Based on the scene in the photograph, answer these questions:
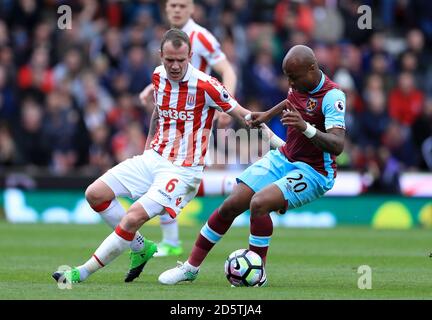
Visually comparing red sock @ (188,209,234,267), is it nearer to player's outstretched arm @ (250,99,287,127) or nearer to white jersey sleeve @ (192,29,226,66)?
player's outstretched arm @ (250,99,287,127)

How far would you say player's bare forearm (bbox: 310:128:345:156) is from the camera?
8.98 metres

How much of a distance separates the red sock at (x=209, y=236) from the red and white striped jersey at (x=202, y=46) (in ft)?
9.90

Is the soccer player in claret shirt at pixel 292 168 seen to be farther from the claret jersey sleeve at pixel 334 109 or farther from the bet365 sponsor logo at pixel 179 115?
the bet365 sponsor logo at pixel 179 115

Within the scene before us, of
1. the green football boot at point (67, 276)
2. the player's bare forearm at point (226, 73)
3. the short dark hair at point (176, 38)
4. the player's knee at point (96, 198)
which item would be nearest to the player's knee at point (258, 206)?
the player's knee at point (96, 198)

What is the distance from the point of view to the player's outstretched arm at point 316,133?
8844 millimetres

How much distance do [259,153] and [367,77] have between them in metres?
4.79

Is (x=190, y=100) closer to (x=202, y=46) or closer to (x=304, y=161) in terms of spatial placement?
(x=304, y=161)

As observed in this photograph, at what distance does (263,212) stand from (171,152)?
1.00 meters

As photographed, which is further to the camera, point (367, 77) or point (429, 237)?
point (367, 77)

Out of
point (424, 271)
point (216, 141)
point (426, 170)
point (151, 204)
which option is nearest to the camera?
point (151, 204)

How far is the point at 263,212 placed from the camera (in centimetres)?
932

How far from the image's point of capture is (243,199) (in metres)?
9.59
